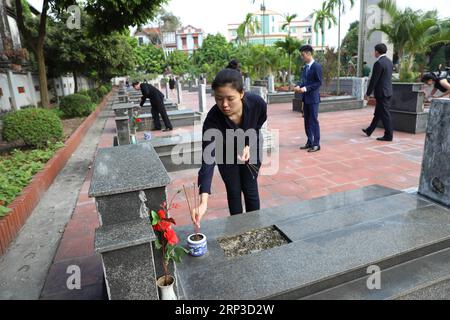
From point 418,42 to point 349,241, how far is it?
32.1 ft

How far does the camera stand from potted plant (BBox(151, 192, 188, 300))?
1.54 meters

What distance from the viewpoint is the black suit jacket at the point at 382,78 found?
5.74m

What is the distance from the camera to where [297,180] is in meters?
4.35

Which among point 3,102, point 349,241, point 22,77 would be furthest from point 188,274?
point 22,77

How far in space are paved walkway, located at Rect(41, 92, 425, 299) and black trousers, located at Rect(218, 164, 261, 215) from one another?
0.67m

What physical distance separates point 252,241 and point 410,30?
9865mm

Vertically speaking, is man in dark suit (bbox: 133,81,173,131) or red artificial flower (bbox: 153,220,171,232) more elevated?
man in dark suit (bbox: 133,81,173,131)

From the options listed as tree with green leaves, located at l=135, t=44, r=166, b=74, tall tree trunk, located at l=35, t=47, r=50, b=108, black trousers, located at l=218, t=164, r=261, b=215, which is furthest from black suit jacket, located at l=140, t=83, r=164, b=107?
tree with green leaves, located at l=135, t=44, r=166, b=74

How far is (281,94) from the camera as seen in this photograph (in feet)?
46.0

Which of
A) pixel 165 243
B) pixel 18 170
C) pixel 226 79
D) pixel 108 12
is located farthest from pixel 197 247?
pixel 108 12

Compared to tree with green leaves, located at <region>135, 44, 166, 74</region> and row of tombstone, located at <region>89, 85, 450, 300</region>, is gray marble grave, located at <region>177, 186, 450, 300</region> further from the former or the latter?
tree with green leaves, located at <region>135, 44, 166, 74</region>

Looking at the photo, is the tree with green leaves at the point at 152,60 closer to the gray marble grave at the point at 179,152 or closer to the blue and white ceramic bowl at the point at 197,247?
the gray marble grave at the point at 179,152

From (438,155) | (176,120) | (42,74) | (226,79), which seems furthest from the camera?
(176,120)

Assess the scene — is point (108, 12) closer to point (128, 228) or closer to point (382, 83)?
point (382, 83)
